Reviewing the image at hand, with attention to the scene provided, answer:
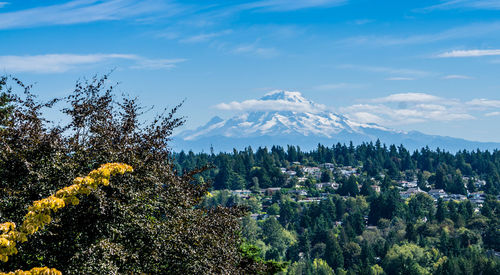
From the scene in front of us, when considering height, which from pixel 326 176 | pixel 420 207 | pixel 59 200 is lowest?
pixel 420 207

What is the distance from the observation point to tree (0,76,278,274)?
12648 millimetres

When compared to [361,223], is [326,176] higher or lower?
higher

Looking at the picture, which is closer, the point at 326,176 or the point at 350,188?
the point at 350,188

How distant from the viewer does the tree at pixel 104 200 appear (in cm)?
1265

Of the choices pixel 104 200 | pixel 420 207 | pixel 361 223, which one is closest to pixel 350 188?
pixel 420 207

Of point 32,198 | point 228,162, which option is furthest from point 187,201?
point 228,162

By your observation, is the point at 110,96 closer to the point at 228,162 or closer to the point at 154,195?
the point at 154,195

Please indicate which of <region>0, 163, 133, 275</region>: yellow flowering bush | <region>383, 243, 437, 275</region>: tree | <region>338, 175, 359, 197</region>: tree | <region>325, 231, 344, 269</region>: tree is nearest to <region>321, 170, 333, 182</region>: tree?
<region>338, 175, 359, 197</region>: tree

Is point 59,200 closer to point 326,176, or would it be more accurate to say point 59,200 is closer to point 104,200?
point 104,200

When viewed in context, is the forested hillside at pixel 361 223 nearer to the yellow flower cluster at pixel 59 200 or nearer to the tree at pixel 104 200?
the tree at pixel 104 200

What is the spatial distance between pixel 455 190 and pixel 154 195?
603 ft

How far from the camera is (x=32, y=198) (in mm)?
13141

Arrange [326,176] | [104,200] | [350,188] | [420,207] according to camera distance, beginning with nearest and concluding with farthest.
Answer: [104,200]
[420,207]
[350,188]
[326,176]

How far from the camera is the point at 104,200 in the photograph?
1257cm
